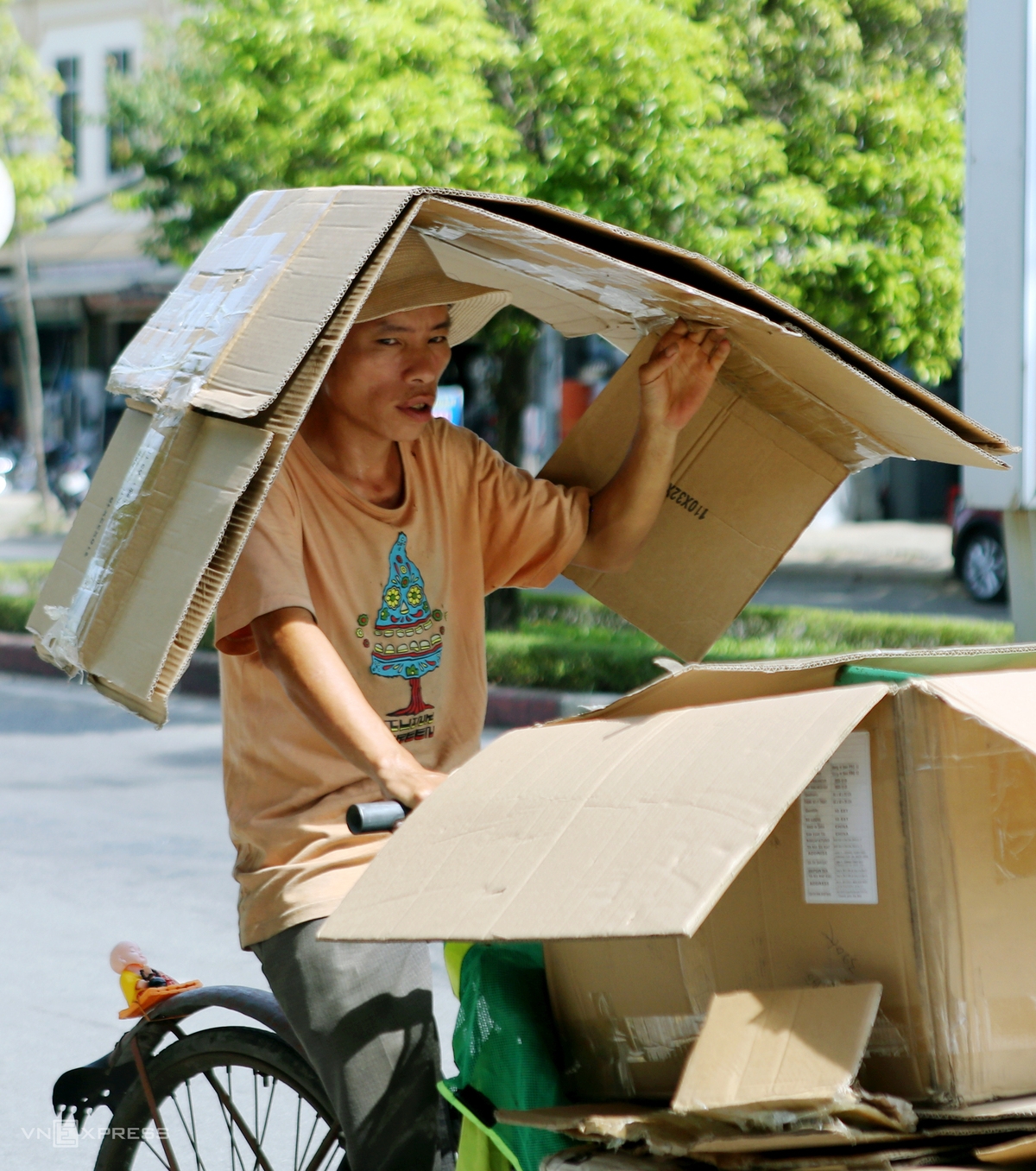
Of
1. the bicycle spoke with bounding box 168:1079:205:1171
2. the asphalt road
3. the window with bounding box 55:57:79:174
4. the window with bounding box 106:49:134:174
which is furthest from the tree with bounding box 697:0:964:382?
the window with bounding box 55:57:79:174

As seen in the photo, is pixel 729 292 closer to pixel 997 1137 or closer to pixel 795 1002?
pixel 795 1002

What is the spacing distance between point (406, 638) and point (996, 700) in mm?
951

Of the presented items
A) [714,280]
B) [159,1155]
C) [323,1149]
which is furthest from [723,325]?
[159,1155]

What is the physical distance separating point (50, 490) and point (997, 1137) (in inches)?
1026

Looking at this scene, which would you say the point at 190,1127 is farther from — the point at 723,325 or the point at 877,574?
the point at 877,574

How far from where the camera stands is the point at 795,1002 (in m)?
1.39

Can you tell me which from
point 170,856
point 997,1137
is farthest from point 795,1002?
point 170,856

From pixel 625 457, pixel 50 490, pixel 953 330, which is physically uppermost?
pixel 625 457

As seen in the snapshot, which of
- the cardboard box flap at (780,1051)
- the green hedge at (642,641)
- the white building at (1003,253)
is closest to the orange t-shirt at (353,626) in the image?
the cardboard box flap at (780,1051)

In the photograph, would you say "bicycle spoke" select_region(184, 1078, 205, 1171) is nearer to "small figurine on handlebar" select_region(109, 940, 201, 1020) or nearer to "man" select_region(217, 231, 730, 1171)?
"small figurine on handlebar" select_region(109, 940, 201, 1020)

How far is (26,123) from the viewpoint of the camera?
67.6 ft

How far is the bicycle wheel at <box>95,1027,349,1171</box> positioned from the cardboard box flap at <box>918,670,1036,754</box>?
1.18m

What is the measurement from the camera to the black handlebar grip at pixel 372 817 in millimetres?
1651

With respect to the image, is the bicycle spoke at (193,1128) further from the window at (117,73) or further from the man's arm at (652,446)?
the window at (117,73)
